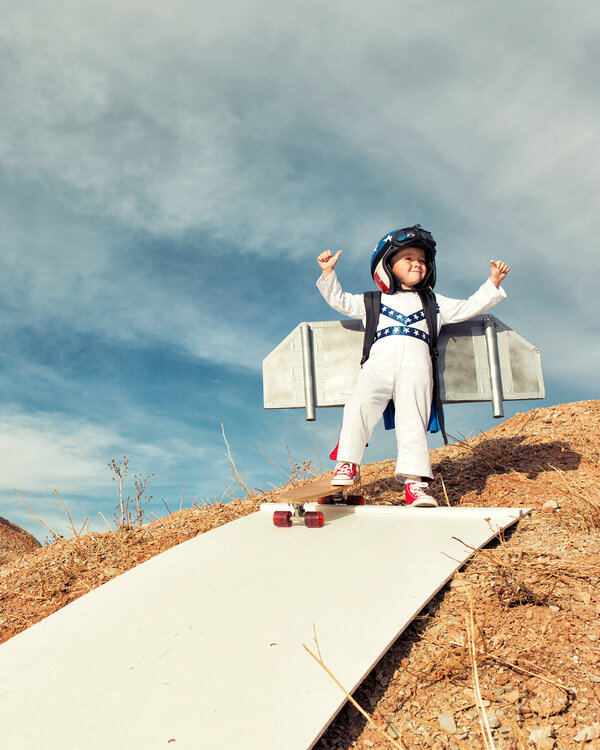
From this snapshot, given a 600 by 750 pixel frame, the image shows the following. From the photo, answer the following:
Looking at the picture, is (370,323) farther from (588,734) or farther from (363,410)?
(588,734)

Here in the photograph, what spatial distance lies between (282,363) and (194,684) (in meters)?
2.78

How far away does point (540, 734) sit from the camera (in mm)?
1946

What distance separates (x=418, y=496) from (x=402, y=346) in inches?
41.7

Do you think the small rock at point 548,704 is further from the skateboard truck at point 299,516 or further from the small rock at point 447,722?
the skateboard truck at point 299,516

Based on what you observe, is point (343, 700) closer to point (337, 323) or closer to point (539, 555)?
point (539, 555)

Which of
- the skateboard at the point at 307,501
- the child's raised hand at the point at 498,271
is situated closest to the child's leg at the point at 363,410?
the skateboard at the point at 307,501

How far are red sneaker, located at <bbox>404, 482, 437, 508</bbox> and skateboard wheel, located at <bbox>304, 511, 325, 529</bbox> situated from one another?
64cm

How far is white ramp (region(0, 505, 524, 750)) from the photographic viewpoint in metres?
2.11

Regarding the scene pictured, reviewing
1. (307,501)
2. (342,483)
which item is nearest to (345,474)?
(342,483)

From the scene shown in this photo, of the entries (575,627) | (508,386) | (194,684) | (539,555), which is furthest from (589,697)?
(508,386)

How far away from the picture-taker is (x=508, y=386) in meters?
4.80

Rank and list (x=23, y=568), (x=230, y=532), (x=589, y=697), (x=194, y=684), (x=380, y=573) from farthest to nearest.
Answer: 1. (x=23, y=568)
2. (x=230, y=532)
3. (x=380, y=573)
4. (x=194, y=684)
5. (x=589, y=697)

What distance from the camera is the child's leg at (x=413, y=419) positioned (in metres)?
4.22

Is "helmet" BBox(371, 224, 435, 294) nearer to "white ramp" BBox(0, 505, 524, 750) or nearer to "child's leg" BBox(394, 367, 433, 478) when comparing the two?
"child's leg" BBox(394, 367, 433, 478)
